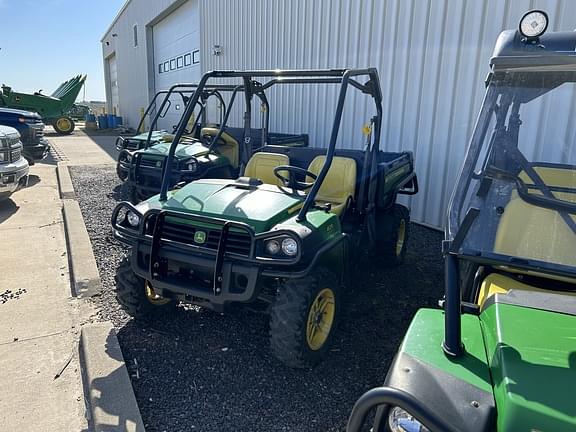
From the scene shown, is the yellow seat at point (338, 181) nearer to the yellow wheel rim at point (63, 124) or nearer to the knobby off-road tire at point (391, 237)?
the knobby off-road tire at point (391, 237)

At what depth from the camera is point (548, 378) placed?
116cm

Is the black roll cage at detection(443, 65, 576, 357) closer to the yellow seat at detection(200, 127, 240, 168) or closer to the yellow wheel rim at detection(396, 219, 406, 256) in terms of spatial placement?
the yellow wheel rim at detection(396, 219, 406, 256)

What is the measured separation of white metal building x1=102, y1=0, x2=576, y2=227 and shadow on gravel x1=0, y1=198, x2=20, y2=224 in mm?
4742

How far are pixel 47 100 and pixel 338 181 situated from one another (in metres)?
17.3

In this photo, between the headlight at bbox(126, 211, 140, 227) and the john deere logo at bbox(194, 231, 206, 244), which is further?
the headlight at bbox(126, 211, 140, 227)

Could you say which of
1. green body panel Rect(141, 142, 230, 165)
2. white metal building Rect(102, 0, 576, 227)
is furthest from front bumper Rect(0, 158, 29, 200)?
white metal building Rect(102, 0, 576, 227)

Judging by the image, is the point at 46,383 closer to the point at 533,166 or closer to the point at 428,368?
the point at 428,368

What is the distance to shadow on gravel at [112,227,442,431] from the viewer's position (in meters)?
2.24

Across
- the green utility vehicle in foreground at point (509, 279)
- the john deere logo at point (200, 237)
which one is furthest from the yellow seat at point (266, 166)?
the green utility vehicle in foreground at point (509, 279)

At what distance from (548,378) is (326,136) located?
6253 millimetres

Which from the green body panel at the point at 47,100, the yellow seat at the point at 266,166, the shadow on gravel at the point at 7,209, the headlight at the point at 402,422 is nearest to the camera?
the headlight at the point at 402,422

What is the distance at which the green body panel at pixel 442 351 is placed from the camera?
51.3 inches

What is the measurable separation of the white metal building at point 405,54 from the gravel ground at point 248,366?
219 cm

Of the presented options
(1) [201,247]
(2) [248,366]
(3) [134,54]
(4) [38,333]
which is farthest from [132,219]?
(3) [134,54]
